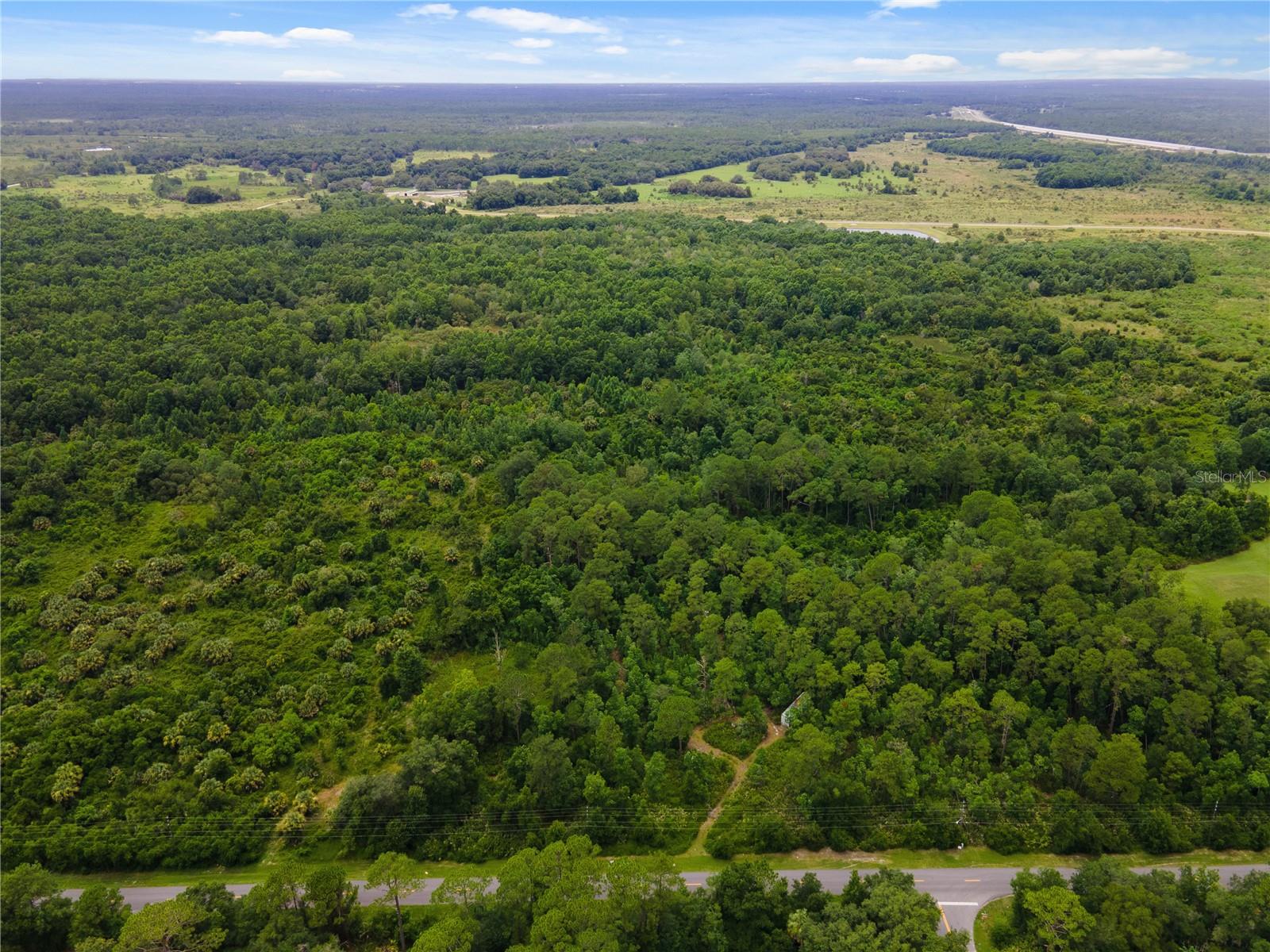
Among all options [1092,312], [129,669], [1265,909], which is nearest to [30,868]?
[129,669]

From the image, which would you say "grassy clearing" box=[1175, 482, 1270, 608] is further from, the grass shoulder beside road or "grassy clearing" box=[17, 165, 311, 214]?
"grassy clearing" box=[17, 165, 311, 214]

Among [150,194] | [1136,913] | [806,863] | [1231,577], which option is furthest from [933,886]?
[150,194]

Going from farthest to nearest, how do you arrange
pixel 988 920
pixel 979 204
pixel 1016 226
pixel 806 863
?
pixel 979 204 < pixel 1016 226 < pixel 806 863 < pixel 988 920

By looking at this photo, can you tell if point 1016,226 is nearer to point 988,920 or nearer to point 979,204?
point 979,204

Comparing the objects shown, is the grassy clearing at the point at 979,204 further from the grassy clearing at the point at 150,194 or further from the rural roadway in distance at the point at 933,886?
the rural roadway in distance at the point at 933,886

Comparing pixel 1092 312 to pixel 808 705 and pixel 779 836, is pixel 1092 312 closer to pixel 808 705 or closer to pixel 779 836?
pixel 808 705

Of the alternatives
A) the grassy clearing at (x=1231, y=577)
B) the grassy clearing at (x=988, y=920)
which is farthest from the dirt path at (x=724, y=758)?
the grassy clearing at (x=1231, y=577)
